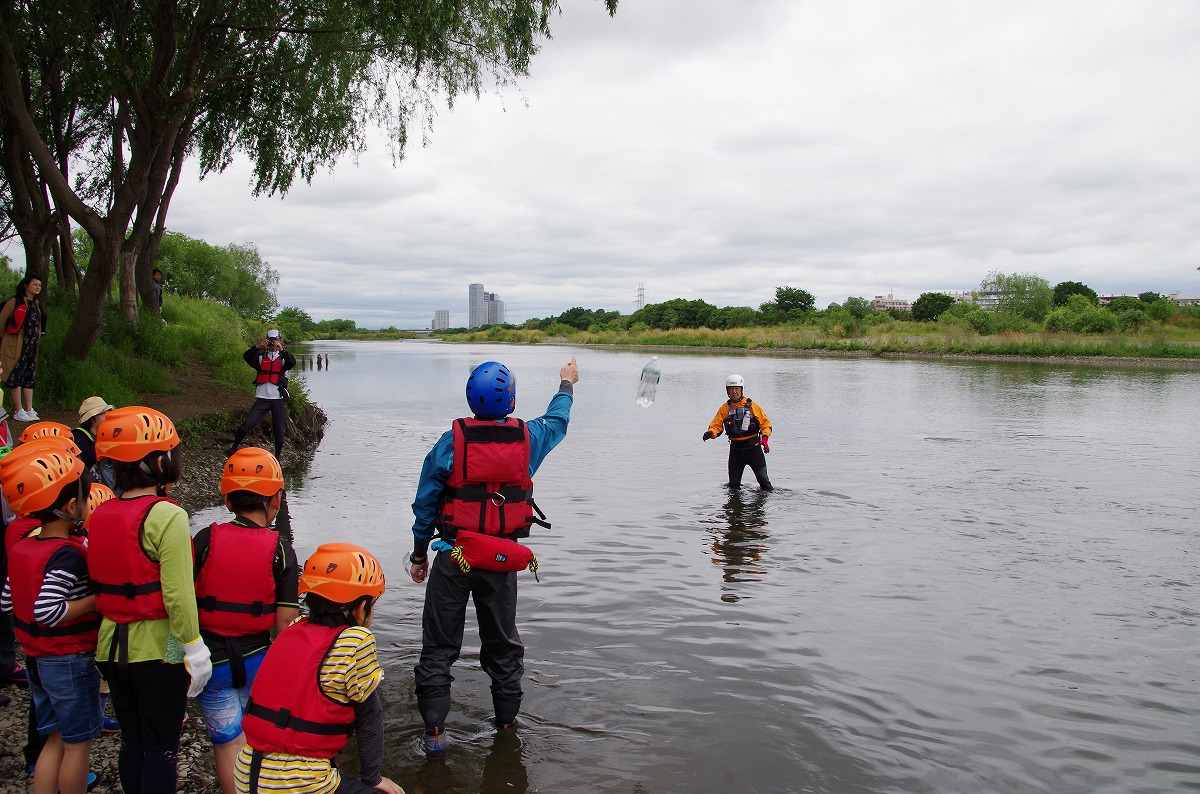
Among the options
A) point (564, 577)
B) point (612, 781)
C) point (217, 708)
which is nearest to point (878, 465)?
point (564, 577)

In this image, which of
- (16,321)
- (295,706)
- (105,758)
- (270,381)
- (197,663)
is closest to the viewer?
(295,706)

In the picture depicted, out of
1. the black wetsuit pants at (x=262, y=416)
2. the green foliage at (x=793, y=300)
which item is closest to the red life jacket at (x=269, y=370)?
the black wetsuit pants at (x=262, y=416)

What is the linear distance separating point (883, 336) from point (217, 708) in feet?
258

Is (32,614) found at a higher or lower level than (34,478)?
lower

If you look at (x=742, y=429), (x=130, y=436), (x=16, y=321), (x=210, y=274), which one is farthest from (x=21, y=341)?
(x=210, y=274)

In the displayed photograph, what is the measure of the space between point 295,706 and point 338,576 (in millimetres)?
473

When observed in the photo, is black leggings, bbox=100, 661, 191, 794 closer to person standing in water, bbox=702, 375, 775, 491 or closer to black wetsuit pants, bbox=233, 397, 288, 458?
person standing in water, bbox=702, 375, 775, 491

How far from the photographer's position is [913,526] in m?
11.1

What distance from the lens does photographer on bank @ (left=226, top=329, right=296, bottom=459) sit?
43.9 feet

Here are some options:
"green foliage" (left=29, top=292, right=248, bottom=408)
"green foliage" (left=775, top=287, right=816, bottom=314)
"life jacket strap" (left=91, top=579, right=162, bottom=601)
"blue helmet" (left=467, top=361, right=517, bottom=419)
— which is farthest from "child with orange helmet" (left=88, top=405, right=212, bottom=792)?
"green foliage" (left=775, top=287, right=816, bottom=314)

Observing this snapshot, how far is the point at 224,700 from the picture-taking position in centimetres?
374

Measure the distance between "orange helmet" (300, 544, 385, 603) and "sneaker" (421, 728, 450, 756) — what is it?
206 cm

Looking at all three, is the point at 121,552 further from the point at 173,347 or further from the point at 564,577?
the point at 173,347

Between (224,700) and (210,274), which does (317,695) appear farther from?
(210,274)
